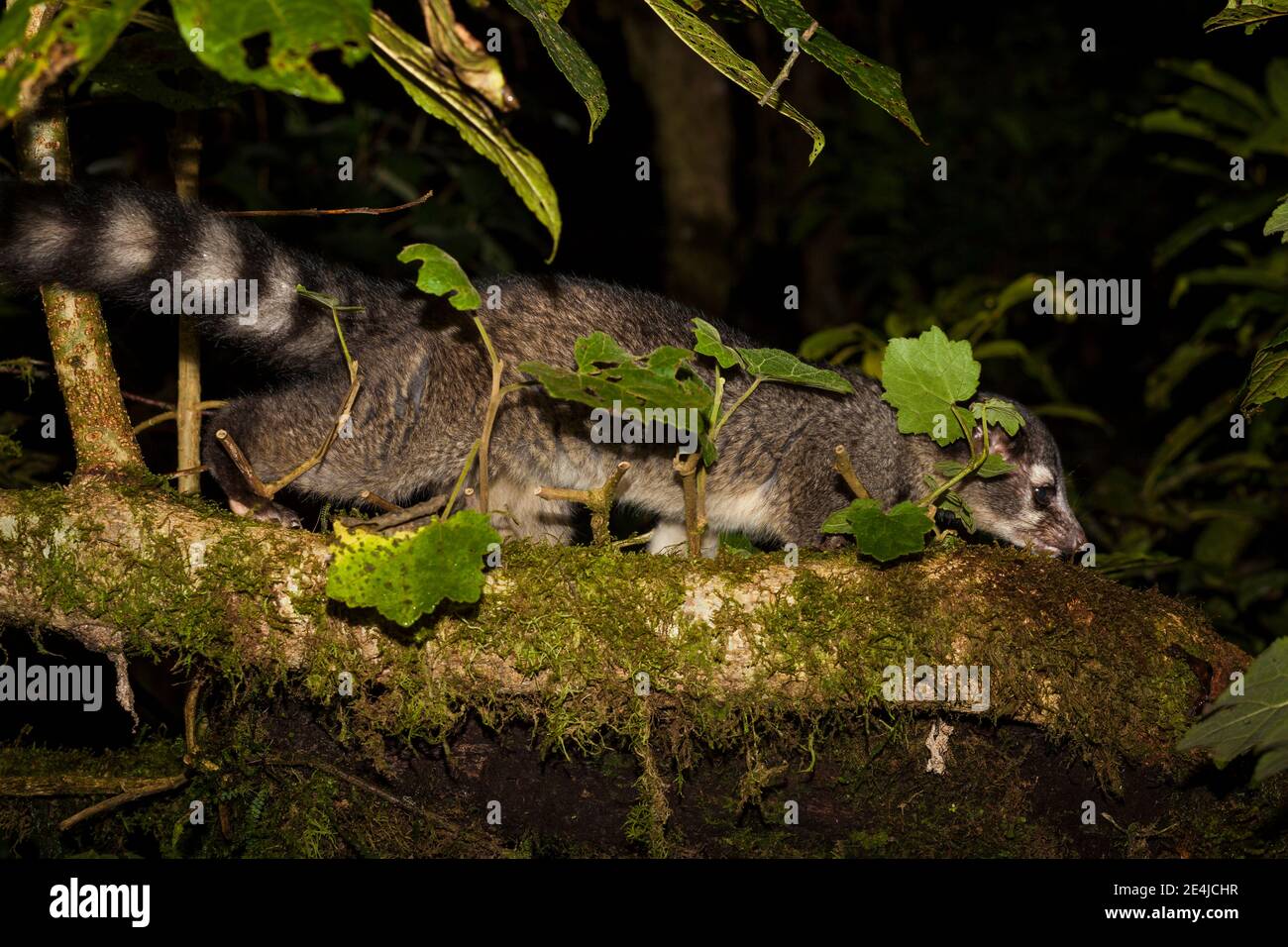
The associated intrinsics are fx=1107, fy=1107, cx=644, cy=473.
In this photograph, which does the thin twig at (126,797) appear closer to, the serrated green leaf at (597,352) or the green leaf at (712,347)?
the serrated green leaf at (597,352)

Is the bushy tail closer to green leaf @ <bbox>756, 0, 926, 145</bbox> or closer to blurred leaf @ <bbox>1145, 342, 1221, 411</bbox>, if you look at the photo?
green leaf @ <bbox>756, 0, 926, 145</bbox>

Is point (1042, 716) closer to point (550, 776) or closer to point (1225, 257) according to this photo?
point (550, 776)

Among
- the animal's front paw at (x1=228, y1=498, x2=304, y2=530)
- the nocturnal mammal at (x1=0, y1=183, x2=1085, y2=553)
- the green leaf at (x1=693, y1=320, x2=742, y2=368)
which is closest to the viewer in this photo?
the green leaf at (x1=693, y1=320, x2=742, y2=368)

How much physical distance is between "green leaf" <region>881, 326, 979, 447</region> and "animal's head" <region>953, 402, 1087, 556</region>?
139cm

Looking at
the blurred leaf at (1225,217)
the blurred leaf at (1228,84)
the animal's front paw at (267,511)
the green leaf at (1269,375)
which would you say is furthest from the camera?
A: the blurred leaf at (1228,84)

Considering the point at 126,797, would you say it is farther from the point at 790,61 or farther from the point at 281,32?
the point at 790,61

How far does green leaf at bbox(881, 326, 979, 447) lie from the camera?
3.03m

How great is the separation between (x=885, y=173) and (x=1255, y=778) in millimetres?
7982

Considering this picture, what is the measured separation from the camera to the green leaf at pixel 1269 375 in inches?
94.3

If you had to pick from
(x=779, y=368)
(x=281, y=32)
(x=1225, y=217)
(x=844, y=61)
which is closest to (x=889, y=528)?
(x=779, y=368)

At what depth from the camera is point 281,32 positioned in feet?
4.18

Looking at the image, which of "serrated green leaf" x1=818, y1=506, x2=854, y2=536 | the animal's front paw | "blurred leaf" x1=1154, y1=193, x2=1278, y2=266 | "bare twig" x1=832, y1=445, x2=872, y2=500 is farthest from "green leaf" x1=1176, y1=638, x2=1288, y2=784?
"blurred leaf" x1=1154, y1=193, x2=1278, y2=266

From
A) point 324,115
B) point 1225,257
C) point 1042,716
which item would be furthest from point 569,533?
point 1225,257

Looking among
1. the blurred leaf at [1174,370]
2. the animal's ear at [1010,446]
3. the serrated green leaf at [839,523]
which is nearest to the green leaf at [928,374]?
the serrated green leaf at [839,523]
